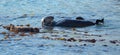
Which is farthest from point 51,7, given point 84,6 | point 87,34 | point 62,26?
point 87,34

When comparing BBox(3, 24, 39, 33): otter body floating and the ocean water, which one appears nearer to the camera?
the ocean water

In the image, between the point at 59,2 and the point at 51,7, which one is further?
the point at 59,2

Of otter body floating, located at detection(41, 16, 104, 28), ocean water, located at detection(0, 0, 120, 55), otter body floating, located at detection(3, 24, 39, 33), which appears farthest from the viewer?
otter body floating, located at detection(41, 16, 104, 28)

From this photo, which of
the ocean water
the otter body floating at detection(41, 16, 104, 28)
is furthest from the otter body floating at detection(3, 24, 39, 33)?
the otter body floating at detection(41, 16, 104, 28)

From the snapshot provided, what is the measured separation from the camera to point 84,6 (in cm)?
3328

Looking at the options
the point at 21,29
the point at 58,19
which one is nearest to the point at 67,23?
the point at 21,29

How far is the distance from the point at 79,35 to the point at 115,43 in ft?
7.81

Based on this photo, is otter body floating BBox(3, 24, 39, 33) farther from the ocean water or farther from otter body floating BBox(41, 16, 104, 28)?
otter body floating BBox(41, 16, 104, 28)

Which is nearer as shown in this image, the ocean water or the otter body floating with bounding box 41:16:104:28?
the ocean water

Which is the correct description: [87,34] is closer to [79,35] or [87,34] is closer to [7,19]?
[79,35]

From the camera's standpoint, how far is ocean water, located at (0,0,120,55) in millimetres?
17653

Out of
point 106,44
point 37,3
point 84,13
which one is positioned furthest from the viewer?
point 37,3

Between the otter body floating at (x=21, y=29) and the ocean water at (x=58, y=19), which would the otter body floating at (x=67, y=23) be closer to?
the ocean water at (x=58, y=19)

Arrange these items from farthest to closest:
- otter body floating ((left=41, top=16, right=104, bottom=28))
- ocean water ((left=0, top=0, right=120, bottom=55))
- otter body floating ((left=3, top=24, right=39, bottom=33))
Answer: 1. otter body floating ((left=41, top=16, right=104, bottom=28))
2. otter body floating ((left=3, top=24, right=39, bottom=33))
3. ocean water ((left=0, top=0, right=120, bottom=55))
